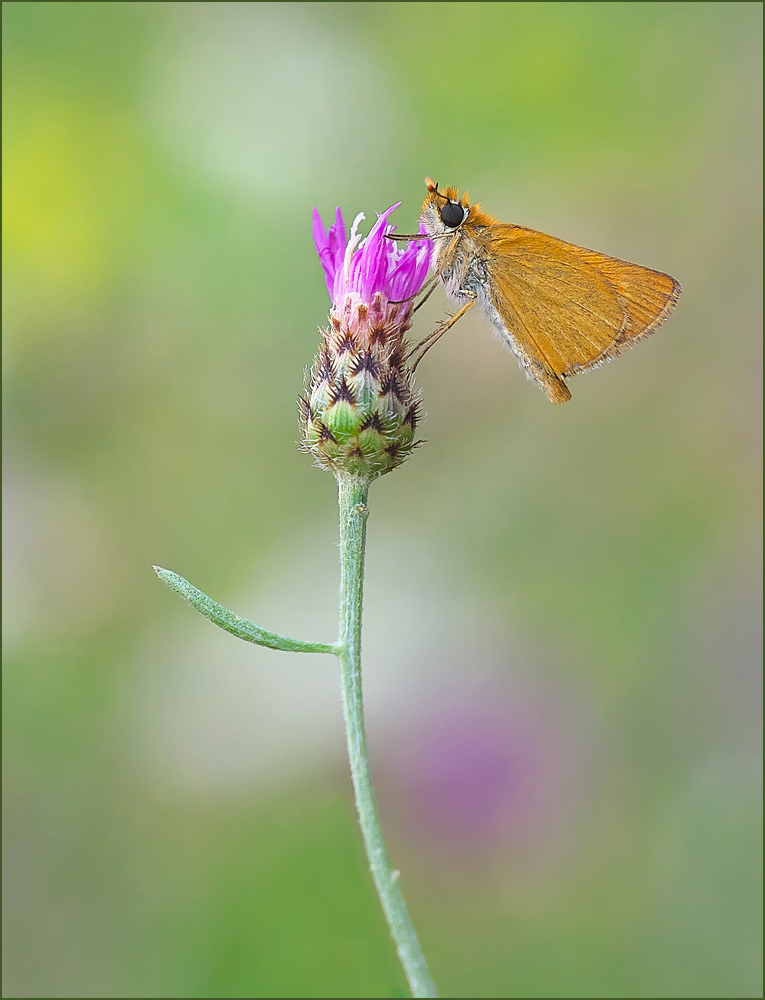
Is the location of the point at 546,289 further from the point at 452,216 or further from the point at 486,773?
the point at 486,773

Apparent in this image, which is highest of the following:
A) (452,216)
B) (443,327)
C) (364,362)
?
(452,216)

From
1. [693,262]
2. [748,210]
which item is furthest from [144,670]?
[748,210]

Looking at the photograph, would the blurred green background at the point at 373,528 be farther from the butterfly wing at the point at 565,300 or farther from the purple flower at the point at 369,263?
the purple flower at the point at 369,263

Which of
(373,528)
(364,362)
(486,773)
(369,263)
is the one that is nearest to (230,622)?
(364,362)

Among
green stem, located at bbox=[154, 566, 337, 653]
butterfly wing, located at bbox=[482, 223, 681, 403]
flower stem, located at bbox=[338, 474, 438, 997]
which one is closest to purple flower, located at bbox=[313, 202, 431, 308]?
butterfly wing, located at bbox=[482, 223, 681, 403]

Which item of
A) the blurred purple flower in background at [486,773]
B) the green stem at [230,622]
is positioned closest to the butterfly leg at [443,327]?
the green stem at [230,622]
